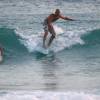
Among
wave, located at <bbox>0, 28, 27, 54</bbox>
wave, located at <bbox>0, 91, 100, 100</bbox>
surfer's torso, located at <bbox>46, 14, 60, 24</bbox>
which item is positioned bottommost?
wave, located at <bbox>0, 28, 27, 54</bbox>

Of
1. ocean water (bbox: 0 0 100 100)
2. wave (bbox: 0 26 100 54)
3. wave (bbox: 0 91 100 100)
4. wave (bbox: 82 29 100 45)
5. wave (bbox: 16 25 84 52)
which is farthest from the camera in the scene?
wave (bbox: 82 29 100 45)

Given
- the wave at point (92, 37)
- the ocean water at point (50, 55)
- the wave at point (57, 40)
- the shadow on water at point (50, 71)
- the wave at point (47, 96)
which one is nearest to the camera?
the wave at point (47, 96)

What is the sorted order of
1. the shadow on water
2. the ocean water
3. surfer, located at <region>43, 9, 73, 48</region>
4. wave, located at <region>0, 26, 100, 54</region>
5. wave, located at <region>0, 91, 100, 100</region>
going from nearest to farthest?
wave, located at <region>0, 91, 100, 100</region>, the ocean water, the shadow on water, surfer, located at <region>43, 9, 73, 48</region>, wave, located at <region>0, 26, 100, 54</region>

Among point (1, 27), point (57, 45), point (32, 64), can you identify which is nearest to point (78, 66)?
point (32, 64)

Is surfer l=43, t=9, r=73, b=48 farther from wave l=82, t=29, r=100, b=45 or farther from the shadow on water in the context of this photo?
wave l=82, t=29, r=100, b=45

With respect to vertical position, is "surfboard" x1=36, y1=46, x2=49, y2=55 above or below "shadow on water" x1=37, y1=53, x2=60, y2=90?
below

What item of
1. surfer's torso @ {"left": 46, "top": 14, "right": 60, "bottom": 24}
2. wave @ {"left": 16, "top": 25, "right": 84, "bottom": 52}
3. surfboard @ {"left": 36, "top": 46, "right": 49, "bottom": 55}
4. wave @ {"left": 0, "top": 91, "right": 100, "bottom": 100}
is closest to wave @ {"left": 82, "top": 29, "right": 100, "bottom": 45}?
wave @ {"left": 16, "top": 25, "right": 84, "bottom": 52}

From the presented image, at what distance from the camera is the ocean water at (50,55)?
1474cm

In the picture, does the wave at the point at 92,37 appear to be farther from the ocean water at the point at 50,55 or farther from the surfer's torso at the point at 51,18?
the surfer's torso at the point at 51,18

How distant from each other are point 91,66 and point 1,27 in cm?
1019

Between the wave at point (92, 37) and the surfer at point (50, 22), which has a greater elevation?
the surfer at point (50, 22)

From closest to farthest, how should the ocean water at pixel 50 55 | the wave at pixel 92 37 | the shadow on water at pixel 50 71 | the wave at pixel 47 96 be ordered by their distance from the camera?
the wave at pixel 47 96 → the ocean water at pixel 50 55 → the shadow on water at pixel 50 71 → the wave at pixel 92 37

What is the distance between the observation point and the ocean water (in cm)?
1474

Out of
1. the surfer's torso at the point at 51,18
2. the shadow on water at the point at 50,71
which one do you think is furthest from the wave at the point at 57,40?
the shadow on water at the point at 50,71
